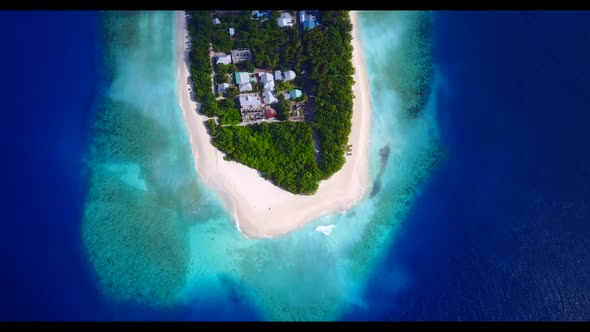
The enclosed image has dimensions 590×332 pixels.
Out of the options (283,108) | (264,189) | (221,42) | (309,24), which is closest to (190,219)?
(264,189)

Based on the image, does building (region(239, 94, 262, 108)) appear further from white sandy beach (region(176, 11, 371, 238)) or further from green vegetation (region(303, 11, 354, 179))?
green vegetation (region(303, 11, 354, 179))

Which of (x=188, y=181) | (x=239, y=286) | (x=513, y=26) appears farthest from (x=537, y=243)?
(x=188, y=181)

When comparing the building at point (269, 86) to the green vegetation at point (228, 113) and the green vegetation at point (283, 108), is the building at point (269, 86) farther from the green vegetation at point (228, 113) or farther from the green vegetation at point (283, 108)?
the green vegetation at point (228, 113)

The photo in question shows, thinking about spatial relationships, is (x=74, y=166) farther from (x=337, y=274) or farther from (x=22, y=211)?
(x=337, y=274)

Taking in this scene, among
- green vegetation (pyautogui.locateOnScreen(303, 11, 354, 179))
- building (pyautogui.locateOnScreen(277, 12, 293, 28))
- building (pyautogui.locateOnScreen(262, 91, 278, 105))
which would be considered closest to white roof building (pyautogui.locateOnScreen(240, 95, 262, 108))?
building (pyautogui.locateOnScreen(262, 91, 278, 105))
